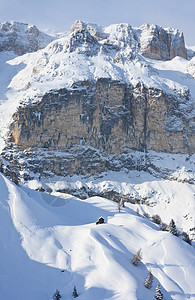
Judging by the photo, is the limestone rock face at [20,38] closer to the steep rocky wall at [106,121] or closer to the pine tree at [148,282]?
the steep rocky wall at [106,121]

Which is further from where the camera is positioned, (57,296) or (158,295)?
(158,295)

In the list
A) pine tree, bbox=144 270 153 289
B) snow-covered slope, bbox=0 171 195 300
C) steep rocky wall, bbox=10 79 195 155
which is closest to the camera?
snow-covered slope, bbox=0 171 195 300

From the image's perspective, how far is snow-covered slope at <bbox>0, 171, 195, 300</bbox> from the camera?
30562mm

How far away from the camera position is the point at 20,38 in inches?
6959

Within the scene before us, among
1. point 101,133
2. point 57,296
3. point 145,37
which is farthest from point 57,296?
point 145,37

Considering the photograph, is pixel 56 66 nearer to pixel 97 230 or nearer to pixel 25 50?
pixel 25 50

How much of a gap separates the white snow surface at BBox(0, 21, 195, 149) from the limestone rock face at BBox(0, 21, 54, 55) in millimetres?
30278

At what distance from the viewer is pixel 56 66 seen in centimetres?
11650

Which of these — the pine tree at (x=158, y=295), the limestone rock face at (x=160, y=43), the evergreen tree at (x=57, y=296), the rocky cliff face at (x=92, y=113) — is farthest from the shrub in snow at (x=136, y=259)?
the limestone rock face at (x=160, y=43)

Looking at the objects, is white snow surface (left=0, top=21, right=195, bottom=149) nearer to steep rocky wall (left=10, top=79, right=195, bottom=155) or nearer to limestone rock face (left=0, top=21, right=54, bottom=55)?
steep rocky wall (left=10, top=79, right=195, bottom=155)

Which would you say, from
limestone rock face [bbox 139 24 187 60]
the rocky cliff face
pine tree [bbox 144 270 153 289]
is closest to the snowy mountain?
the rocky cliff face

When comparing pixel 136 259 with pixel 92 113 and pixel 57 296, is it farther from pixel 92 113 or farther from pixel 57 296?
pixel 92 113

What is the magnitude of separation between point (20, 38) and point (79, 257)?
536ft

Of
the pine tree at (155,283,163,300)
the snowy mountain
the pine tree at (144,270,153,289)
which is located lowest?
the pine tree at (155,283,163,300)
